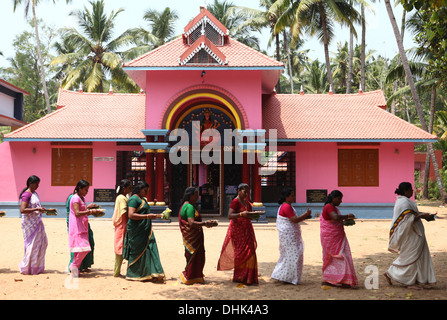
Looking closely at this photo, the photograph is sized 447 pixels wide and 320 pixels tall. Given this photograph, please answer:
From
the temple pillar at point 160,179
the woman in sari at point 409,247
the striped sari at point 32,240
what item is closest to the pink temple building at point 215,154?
the temple pillar at point 160,179

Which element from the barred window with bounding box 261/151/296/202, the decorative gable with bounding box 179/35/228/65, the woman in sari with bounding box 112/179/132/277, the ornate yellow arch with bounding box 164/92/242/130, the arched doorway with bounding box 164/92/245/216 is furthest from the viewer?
the barred window with bounding box 261/151/296/202

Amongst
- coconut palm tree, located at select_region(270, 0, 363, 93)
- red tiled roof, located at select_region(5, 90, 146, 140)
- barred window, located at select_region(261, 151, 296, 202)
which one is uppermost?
coconut palm tree, located at select_region(270, 0, 363, 93)

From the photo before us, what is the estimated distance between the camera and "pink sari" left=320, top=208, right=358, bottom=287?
20.5 ft

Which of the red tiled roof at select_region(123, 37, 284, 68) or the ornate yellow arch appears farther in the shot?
the ornate yellow arch

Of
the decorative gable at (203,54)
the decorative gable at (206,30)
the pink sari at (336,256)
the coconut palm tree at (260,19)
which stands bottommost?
the pink sari at (336,256)

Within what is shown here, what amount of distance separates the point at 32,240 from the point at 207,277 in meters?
2.86

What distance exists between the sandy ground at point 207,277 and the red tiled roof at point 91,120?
181 inches

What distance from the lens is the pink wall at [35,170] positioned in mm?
15797

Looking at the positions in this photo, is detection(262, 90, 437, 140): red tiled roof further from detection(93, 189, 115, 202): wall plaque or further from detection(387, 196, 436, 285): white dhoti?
detection(387, 196, 436, 285): white dhoti

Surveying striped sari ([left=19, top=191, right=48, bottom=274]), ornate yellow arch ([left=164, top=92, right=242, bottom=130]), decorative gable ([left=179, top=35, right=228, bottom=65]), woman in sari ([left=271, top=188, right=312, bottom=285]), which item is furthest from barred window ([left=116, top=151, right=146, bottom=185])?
woman in sari ([left=271, top=188, right=312, bottom=285])

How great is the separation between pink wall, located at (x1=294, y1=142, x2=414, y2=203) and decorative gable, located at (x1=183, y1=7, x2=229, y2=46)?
15.2 feet

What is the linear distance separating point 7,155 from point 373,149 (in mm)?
12806

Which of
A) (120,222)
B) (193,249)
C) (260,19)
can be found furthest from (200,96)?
(260,19)

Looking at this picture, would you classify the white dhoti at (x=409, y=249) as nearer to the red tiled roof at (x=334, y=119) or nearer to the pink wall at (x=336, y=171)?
the red tiled roof at (x=334, y=119)
